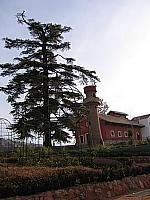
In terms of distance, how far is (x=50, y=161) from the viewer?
1678 cm

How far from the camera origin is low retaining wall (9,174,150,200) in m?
11.8

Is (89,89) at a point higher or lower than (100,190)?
higher

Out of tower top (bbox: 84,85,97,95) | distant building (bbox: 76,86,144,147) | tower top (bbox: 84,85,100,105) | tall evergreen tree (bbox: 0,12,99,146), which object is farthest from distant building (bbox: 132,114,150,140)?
tall evergreen tree (bbox: 0,12,99,146)

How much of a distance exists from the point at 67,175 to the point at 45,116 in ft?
48.2

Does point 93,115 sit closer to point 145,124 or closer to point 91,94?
point 91,94

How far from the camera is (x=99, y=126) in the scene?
4741cm

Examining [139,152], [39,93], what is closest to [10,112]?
[39,93]

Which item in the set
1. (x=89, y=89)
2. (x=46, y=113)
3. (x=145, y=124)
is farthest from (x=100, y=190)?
(x=145, y=124)

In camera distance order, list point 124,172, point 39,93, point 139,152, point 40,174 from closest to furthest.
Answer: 1. point 40,174
2. point 124,172
3. point 139,152
4. point 39,93

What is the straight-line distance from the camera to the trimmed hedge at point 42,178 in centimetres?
1098

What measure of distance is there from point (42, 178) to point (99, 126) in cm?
3571

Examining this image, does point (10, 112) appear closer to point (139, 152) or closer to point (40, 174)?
point (139, 152)

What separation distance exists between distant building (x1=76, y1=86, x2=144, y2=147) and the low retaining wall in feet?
71.9

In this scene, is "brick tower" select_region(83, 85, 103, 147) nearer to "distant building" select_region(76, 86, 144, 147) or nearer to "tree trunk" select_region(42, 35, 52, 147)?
"distant building" select_region(76, 86, 144, 147)
